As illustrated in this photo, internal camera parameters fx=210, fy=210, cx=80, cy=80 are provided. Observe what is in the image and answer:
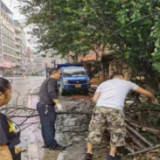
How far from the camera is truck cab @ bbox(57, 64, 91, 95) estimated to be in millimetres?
14070

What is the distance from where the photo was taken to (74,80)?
14133 millimetres

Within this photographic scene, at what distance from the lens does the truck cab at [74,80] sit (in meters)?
14.1

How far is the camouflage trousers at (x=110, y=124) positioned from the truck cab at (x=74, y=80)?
33.8 ft

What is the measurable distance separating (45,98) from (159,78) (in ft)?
11.2

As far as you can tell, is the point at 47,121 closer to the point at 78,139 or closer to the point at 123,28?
the point at 78,139

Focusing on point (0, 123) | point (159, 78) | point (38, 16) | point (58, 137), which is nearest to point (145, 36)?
point (159, 78)

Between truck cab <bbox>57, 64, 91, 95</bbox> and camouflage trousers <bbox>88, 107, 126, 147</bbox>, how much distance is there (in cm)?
1031

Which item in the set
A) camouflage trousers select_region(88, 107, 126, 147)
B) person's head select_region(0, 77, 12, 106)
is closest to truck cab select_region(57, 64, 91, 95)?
camouflage trousers select_region(88, 107, 126, 147)

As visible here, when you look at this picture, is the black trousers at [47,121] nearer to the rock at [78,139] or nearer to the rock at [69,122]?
the rock at [78,139]

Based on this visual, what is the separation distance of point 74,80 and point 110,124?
1052 cm

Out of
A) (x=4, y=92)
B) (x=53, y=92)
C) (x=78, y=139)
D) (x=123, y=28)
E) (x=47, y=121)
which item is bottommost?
(x=78, y=139)

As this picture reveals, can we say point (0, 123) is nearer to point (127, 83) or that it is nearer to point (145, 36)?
point (127, 83)

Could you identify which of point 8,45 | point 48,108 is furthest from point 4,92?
point 8,45

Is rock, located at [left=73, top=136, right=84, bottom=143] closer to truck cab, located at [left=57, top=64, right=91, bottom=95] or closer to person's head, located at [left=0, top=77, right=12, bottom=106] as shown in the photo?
person's head, located at [left=0, top=77, right=12, bottom=106]
